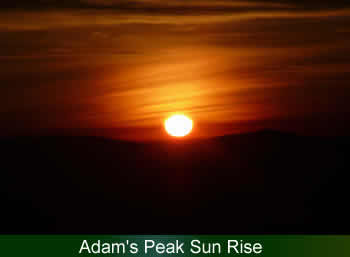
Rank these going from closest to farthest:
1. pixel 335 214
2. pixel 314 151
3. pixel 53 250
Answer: pixel 53 250, pixel 335 214, pixel 314 151

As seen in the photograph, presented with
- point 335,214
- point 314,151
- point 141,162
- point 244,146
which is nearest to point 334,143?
point 314,151

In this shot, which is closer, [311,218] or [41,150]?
[311,218]

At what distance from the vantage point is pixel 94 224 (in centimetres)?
808

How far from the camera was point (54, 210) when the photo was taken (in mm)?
8711

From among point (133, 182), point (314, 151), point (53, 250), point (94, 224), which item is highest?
point (314, 151)

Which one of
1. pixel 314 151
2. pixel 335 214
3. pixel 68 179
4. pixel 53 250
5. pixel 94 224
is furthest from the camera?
pixel 314 151

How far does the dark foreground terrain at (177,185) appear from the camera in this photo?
27.2 feet

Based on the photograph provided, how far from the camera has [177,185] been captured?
29.1 feet

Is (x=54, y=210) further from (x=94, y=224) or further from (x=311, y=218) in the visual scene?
(x=311, y=218)

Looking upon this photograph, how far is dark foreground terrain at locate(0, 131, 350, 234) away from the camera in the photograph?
830 centimetres

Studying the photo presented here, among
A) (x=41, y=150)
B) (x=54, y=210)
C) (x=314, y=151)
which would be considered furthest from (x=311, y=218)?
(x=41, y=150)

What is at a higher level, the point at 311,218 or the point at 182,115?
the point at 182,115

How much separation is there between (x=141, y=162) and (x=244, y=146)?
5.16ft

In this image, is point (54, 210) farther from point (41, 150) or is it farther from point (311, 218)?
point (311, 218)
